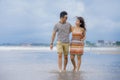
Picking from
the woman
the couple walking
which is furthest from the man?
the woman

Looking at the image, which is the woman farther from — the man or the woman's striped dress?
the man

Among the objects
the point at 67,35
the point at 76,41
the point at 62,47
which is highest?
the point at 67,35

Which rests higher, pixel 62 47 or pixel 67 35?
pixel 67 35

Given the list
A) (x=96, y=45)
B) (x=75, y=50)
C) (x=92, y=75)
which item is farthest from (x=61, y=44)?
(x=96, y=45)

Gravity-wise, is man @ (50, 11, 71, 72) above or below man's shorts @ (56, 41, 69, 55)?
above

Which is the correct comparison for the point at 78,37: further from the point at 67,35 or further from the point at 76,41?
the point at 67,35

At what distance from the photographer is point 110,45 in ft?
141

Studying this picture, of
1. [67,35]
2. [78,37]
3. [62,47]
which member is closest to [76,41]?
[78,37]

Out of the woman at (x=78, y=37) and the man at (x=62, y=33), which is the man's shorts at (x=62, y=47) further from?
the woman at (x=78, y=37)

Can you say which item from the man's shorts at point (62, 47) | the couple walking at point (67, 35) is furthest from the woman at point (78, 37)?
the man's shorts at point (62, 47)

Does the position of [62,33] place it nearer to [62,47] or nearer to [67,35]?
[67,35]

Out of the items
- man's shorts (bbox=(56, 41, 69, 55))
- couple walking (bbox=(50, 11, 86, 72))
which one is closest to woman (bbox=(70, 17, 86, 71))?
couple walking (bbox=(50, 11, 86, 72))

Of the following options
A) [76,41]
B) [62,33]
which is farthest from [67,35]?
[76,41]

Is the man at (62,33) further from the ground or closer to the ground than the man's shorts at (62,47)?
further from the ground
